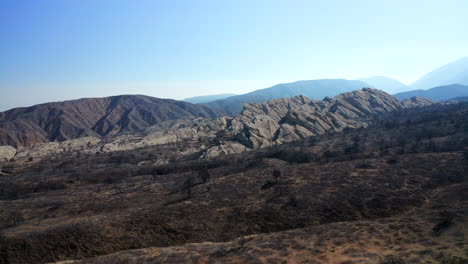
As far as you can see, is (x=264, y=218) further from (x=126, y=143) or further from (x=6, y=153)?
(x=6, y=153)

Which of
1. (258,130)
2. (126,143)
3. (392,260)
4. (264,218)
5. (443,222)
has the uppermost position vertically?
(258,130)

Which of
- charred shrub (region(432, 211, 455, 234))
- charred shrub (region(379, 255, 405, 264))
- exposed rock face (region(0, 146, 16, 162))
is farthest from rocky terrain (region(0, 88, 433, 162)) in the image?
charred shrub (region(379, 255, 405, 264))

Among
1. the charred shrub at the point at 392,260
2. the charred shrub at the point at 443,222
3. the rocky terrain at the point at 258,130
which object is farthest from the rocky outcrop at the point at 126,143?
the charred shrub at the point at 392,260

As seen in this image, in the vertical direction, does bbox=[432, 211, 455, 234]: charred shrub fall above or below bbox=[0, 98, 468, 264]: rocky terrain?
above

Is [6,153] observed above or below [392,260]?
above

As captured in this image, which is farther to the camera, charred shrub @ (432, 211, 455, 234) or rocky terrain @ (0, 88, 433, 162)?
rocky terrain @ (0, 88, 433, 162)

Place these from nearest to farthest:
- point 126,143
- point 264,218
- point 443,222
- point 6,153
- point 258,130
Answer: point 443,222
point 264,218
point 258,130
point 6,153
point 126,143

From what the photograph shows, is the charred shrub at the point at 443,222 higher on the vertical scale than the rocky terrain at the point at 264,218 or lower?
higher

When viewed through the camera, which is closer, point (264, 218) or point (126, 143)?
point (264, 218)

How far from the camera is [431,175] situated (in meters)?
38.3

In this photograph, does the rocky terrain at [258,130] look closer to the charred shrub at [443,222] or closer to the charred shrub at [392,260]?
the charred shrub at [443,222]

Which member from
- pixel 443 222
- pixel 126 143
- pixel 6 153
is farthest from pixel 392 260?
pixel 6 153

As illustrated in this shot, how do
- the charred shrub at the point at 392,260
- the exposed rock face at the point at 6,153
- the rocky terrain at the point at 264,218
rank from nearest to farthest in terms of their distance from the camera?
the charred shrub at the point at 392,260
the rocky terrain at the point at 264,218
the exposed rock face at the point at 6,153

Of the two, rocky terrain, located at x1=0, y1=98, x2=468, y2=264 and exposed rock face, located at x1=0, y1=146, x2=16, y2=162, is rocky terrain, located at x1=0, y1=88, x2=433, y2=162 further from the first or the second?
rocky terrain, located at x1=0, y1=98, x2=468, y2=264
